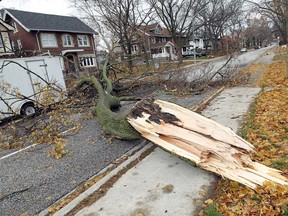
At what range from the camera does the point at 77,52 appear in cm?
3206

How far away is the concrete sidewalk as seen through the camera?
303cm

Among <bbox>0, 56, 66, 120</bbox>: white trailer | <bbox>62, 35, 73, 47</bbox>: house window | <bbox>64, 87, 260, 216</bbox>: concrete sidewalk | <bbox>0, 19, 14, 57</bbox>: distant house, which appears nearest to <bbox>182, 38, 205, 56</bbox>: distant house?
<bbox>62, 35, 73, 47</bbox>: house window

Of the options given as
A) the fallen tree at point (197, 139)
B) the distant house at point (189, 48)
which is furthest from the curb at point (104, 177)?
the distant house at point (189, 48)

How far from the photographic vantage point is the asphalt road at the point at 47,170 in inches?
140

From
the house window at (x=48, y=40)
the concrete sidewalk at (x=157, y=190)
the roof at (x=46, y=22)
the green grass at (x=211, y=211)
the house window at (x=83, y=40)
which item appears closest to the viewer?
the green grass at (x=211, y=211)

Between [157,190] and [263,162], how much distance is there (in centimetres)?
181

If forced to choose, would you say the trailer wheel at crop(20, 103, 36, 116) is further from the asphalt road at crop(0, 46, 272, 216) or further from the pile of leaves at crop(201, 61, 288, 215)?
the pile of leaves at crop(201, 61, 288, 215)

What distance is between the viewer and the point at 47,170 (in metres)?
4.51

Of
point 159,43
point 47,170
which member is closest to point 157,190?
point 47,170

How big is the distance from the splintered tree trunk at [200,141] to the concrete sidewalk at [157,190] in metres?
0.30

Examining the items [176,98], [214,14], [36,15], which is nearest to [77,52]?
[36,15]

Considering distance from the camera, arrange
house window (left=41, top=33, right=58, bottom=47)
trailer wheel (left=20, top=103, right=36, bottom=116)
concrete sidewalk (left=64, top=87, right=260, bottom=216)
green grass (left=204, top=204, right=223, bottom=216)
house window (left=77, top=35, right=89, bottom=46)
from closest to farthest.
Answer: green grass (left=204, top=204, right=223, bottom=216), concrete sidewalk (left=64, top=87, right=260, bottom=216), trailer wheel (left=20, top=103, right=36, bottom=116), house window (left=41, top=33, right=58, bottom=47), house window (left=77, top=35, right=89, bottom=46)

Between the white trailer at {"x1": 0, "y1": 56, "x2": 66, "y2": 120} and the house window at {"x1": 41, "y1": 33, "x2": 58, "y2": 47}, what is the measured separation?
20.6 metres

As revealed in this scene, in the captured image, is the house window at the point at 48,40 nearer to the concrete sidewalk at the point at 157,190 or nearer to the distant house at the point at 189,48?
the distant house at the point at 189,48
